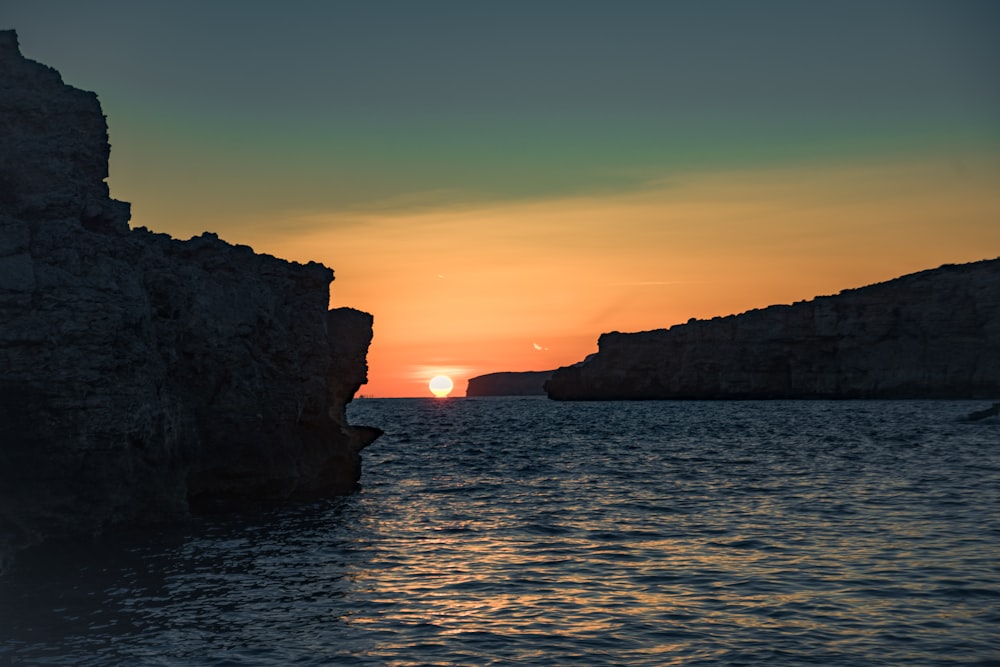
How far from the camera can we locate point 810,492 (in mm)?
32531

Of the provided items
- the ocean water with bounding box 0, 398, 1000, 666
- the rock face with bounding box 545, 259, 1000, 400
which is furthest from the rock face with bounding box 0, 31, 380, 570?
the rock face with bounding box 545, 259, 1000, 400

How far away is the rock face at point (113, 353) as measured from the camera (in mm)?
22547

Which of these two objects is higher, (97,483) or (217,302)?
(217,302)

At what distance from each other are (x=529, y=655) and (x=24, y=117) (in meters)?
22.0

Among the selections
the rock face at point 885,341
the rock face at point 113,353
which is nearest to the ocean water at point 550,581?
the rock face at point 113,353

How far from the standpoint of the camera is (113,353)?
78.6 ft

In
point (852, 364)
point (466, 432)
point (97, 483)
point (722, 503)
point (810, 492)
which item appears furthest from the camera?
point (852, 364)

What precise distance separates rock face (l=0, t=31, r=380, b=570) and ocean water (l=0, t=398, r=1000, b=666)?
5.67 feet

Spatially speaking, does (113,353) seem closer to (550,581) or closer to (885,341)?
(550,581)

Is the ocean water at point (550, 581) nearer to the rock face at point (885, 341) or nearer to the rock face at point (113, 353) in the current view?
the rock face at point (113, 353)

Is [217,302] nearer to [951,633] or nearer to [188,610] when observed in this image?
[188,610]

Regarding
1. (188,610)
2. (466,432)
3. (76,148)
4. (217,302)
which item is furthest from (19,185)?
(466,432)

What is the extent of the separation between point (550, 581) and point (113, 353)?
13380 millimetres

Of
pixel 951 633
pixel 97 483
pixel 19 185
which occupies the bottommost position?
pixel 951 633
